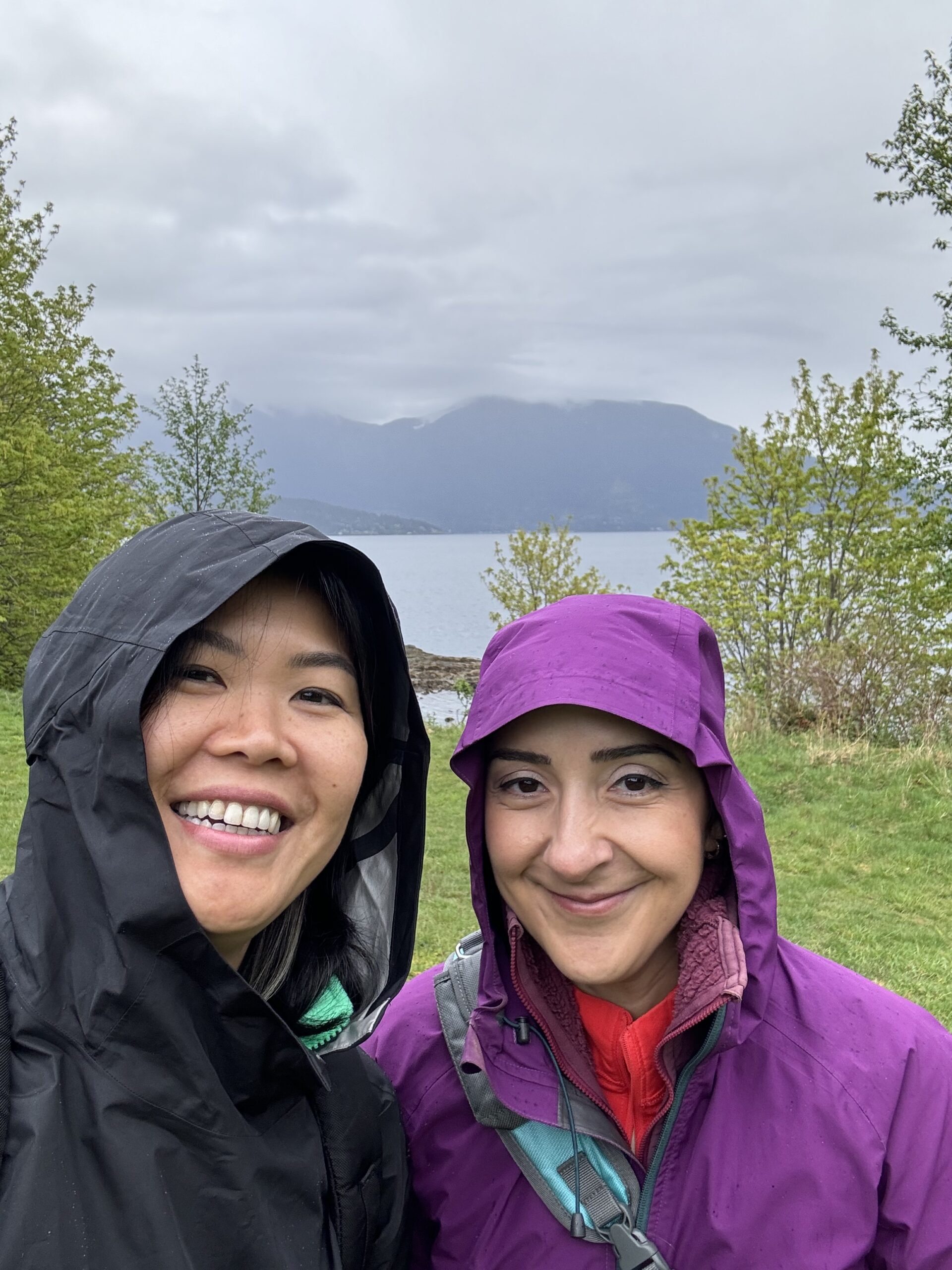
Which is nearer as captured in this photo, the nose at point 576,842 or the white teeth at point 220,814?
the white teeth at point 220,814

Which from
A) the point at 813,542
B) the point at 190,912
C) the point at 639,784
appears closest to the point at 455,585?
the point at 813,542

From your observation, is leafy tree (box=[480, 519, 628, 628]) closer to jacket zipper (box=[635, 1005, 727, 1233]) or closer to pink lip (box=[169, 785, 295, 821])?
jacket zipper (box=[635, 1005, 727, 1233])

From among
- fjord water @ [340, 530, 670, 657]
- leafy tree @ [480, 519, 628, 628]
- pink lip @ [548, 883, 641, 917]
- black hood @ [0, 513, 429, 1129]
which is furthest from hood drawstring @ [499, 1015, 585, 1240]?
leafy tree @ [480, 519, 628, 628]

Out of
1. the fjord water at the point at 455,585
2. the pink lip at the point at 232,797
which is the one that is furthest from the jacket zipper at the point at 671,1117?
the fjord water at the point at 455,585

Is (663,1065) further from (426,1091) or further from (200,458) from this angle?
(200,458)

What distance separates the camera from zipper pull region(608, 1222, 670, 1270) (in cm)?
171

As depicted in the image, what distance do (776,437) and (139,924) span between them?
69.7 feet

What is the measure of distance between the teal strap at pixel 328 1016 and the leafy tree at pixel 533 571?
27.3 metres

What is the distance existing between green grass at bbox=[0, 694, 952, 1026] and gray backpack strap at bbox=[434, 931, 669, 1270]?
4.41 metres

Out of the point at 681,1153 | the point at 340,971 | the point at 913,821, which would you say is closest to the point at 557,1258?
the point at 681,1153

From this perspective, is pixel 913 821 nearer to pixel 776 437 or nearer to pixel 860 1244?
pixel 860 1244

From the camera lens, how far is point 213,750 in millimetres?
1592

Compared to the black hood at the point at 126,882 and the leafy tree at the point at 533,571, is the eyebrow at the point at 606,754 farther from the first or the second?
the leafy tree at the point at 533,571

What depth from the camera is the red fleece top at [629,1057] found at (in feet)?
6.38
